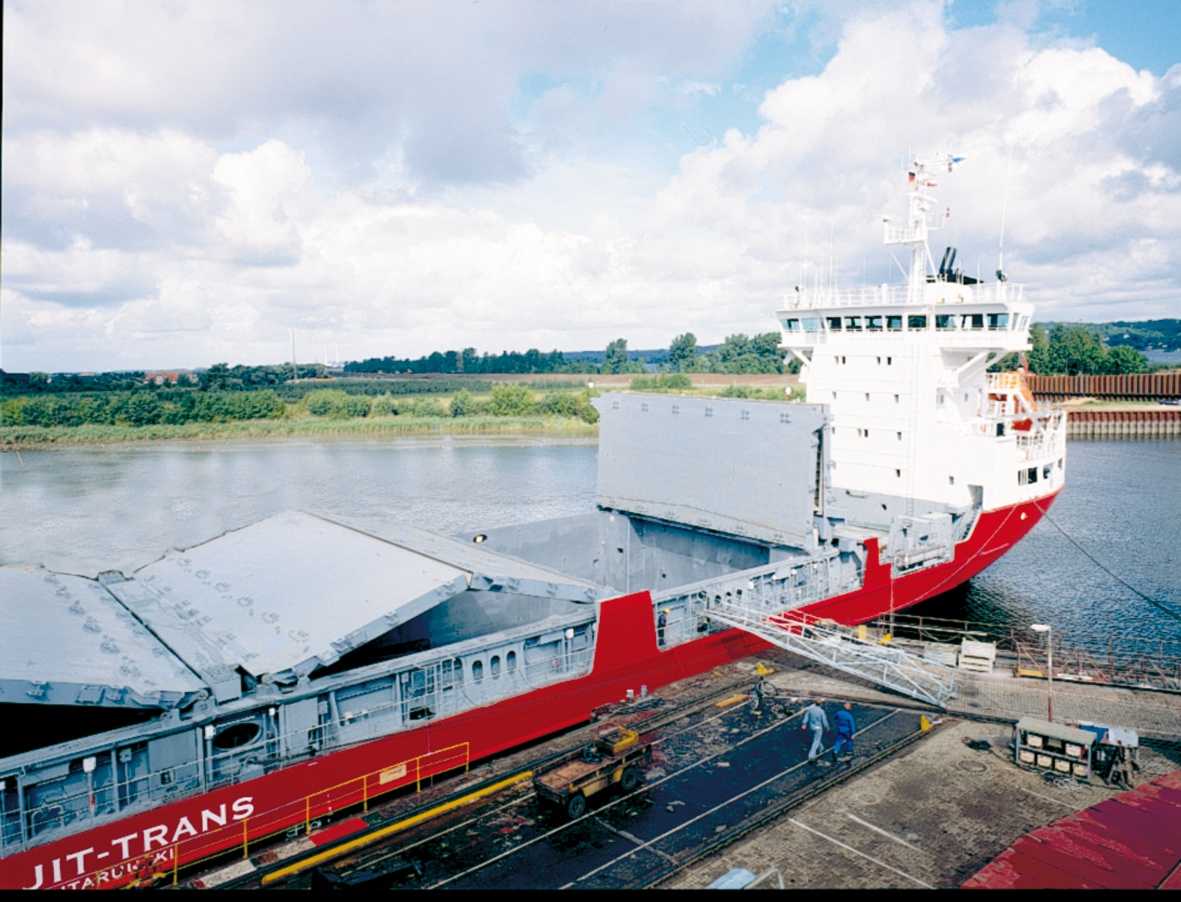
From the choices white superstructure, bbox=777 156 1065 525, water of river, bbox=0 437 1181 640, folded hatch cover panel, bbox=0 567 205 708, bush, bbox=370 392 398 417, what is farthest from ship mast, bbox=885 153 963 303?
bush, bbox=370 392 398 417

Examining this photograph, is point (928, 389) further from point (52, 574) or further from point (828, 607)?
point (52, 574)

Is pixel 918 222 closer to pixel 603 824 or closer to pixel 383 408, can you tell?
pixel 603 824

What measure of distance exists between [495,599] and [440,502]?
24.3m

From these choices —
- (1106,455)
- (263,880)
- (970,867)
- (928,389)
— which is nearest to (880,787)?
(970,867)

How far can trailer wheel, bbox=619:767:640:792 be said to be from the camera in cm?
1180

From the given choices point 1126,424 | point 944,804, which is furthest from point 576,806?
point 1126,424

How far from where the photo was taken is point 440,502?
138 feet

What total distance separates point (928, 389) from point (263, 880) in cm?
2160

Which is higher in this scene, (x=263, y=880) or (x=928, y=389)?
(x=928, y=389)

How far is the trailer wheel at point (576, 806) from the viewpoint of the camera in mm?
11034

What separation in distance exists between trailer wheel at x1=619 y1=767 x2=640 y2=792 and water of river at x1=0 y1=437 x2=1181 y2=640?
7849 millimetres

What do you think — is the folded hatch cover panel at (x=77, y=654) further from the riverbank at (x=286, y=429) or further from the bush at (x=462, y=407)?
the bush at (x=462, y=407)

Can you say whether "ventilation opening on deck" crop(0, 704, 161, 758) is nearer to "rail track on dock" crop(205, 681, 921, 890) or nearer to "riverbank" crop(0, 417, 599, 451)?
"rail track on dock" crop(205, 681, 921, 890)

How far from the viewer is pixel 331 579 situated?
13531mm
